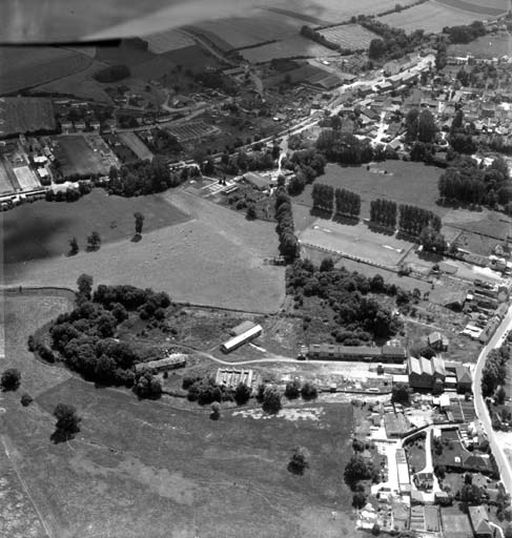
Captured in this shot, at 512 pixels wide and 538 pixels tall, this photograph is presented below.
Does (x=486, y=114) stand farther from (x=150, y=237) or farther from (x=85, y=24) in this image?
(x=85, y=24)

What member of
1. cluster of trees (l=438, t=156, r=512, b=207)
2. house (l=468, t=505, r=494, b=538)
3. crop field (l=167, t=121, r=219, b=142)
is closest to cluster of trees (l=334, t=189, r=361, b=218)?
cluster of trees (l=438, t=156, r=512, b=207)

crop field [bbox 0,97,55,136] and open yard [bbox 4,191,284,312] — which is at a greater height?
crop field [bbox 0,97,55,136]

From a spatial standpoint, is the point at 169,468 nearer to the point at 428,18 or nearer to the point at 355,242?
the point at 355,242

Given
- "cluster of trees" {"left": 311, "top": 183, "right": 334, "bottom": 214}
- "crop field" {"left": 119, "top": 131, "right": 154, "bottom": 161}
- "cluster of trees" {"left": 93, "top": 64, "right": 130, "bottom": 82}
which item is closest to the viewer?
"cluster of trees" {"left": 311, "top": 183, "right": 334, "bottom": 214}

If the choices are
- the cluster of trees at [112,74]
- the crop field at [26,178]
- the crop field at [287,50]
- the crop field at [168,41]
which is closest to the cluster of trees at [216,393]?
the crop field at [26,178]

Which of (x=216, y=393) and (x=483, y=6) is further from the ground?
(x=483, y=6)

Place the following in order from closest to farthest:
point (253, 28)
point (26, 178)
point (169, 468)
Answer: point (169, 468)
point (26, 178)
point (253, 28)

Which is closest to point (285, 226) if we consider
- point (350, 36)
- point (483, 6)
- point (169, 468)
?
point (169, 468)

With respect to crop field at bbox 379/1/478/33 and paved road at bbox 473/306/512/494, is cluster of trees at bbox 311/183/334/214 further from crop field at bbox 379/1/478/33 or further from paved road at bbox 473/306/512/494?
crop field at bbox 379/1/478/33
